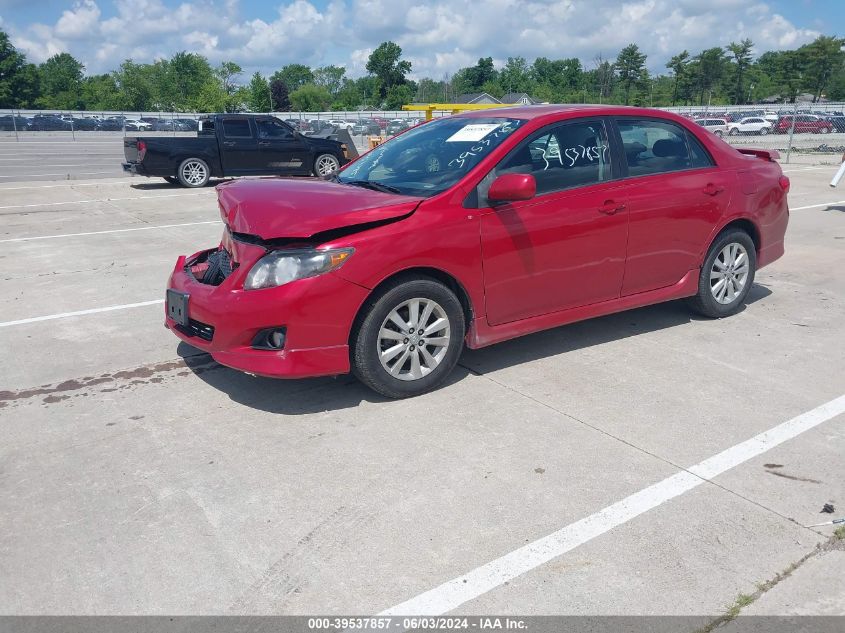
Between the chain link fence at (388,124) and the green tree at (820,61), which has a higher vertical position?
the green tree at (820,61)

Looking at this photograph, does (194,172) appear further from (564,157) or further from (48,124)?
(48,124)

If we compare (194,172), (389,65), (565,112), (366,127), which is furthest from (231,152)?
(389,65)

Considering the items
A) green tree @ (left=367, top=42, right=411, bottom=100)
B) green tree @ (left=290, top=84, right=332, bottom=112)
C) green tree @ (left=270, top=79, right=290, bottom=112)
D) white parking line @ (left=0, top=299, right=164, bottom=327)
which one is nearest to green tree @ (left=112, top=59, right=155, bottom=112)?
green tree @ (left=270, top=79, right=290, bottom=112)

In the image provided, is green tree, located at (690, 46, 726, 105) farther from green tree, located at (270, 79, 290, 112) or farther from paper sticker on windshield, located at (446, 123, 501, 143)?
paper sticker on windshield, located at (446, 123, 501, 143)

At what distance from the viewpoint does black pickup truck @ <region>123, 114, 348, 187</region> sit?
1557 cm

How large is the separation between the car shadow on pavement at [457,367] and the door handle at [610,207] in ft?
3.41

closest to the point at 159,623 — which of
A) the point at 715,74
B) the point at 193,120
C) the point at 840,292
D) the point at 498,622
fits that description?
the point at 498,622

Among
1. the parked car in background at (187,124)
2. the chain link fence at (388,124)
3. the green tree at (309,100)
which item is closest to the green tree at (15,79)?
the green tree at (309,100)

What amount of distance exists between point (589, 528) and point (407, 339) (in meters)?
1.68

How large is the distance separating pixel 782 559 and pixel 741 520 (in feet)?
0.95

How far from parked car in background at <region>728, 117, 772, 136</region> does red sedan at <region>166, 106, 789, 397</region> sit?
3581 cm

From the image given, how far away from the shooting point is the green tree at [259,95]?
99.7 metres

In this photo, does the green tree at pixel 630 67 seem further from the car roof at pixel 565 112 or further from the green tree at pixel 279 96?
the car roof at pixel 565 112

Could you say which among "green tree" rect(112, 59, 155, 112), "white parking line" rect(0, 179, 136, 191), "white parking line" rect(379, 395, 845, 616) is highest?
"green tree" rect(112, 59, 155, 112)
